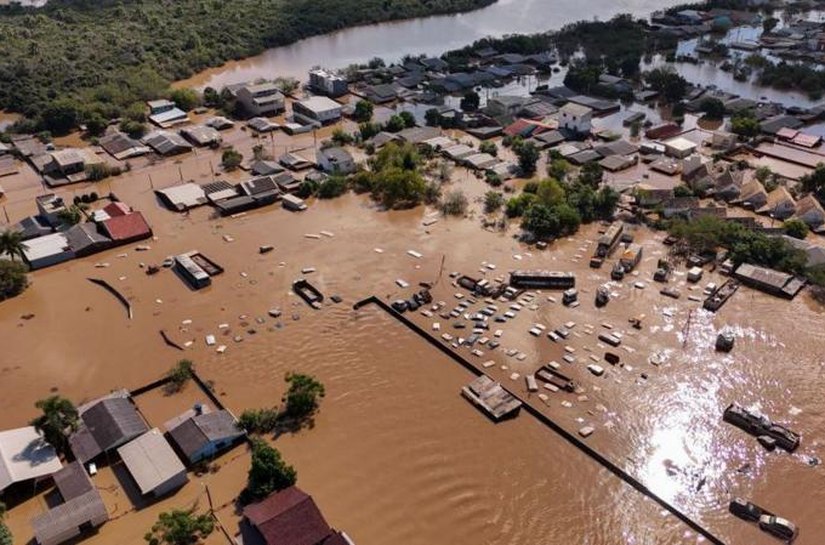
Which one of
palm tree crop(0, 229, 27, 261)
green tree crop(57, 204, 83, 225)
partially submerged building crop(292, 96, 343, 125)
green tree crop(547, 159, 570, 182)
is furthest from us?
partially submerged building crop(292, 96, 343, 125)

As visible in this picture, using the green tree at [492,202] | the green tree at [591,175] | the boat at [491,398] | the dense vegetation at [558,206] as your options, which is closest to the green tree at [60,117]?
the green tree at [492,202]

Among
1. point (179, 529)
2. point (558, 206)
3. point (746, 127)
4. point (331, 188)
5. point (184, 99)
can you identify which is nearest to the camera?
point (179, 529)

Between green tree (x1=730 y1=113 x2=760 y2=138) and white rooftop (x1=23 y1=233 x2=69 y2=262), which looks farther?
green tree (x1=730 y1=113 x2=760 y2=138)

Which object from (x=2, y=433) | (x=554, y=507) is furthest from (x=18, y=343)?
(x=554, y=507)

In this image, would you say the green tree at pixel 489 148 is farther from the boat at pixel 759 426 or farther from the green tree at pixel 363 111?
the boat at pixel 759 426

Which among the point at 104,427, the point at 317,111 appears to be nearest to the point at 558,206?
the point at 317,111

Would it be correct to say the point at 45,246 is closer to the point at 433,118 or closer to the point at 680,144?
the point at 433,118

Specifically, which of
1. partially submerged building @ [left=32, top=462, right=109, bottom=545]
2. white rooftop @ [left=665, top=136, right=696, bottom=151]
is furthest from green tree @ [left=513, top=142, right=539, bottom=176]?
partially submerged building @ [left=32, top=462, right=109, bottom=545]

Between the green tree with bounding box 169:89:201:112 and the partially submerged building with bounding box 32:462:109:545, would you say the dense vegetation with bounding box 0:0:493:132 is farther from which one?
the partially submerged building with bounding box 32:462:109:545
